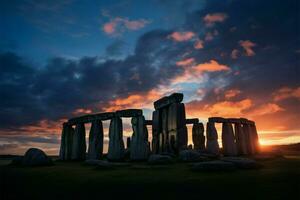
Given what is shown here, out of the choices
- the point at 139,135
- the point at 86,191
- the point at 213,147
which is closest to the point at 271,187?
the point at 86,191

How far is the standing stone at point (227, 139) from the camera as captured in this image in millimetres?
21750

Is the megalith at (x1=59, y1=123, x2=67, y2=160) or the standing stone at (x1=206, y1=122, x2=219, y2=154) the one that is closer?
the standing stone at (x1=206, y1=122, x2=219, y2=154)

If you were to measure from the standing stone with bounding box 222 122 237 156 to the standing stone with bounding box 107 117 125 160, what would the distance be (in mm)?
8769

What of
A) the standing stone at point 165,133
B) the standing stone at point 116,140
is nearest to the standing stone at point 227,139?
the standing stone at point 165,133

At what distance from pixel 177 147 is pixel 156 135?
3.56 m

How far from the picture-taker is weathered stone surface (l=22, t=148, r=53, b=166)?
13.7 meters

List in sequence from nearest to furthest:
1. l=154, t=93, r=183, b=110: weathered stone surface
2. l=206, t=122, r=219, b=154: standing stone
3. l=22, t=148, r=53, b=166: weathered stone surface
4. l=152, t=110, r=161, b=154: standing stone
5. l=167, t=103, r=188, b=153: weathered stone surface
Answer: l=22, t=148, r=53, b=166: weathered stone surface → l=167, t=103, r=188, b=153: weathered stone surface → l=154, t=93, r=183, b=110: weathered stone surface → l=152, t=110, r=161, b=154: standing stone → l=206, t=122, r=219, b=154: standing stone

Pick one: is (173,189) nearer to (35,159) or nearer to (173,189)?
(173,189)

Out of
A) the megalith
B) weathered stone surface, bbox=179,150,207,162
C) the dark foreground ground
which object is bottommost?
the dark foreground ground

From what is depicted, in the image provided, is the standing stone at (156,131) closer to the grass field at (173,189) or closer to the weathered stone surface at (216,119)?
the weathered stone surface at (216,119)

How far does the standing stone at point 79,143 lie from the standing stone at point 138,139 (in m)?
4.97

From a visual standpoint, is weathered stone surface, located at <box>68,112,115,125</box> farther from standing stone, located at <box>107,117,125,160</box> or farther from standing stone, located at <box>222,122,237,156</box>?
standing stone, located at <box>222,122,237,156</box>

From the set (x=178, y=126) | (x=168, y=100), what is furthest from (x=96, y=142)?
(x=178, y=126)

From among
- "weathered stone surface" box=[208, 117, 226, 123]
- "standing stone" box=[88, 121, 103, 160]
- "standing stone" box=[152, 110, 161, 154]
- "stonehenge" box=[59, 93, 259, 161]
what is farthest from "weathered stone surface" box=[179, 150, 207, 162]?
"weathered stone surface" box=[208, 117, 226, 123]
